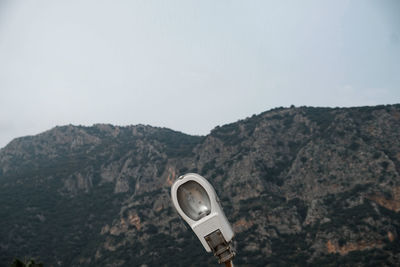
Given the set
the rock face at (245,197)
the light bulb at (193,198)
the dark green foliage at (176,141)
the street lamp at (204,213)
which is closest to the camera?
the street lamp at (204,213)

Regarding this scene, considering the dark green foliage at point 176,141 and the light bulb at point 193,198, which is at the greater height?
the dark green foliage at point 176,141

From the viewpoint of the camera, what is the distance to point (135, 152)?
10862cm

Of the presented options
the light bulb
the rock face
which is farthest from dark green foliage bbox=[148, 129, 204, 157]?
the light bulb

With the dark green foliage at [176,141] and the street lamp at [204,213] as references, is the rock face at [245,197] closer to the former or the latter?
the dark green foliage at [176,141]

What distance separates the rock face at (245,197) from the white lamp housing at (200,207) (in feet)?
174

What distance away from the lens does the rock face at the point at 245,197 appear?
63.4 m

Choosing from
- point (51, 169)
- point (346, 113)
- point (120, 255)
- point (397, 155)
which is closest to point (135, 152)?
point (51, 169)

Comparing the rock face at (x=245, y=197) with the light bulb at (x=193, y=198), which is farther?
the rock face at (x=245, y=197)

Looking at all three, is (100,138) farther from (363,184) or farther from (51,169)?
(363,184)

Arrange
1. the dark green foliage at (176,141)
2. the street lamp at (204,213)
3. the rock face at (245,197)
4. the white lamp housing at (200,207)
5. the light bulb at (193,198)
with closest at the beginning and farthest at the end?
the street lamp at (204,213), the white lamp housing at (200,207), the light bulb at (193,198), the rock face at (245,197), the dark green foliage at (176,141)

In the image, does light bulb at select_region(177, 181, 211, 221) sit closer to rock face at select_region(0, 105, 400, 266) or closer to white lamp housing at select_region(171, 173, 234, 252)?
white lamp housing at select_region(171, 173, 234, 252)

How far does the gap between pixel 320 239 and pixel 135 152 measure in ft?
199

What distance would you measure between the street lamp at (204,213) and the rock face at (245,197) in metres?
53.2

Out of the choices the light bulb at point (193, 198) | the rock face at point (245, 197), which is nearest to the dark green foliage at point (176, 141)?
the rock face at point (245, 197)
